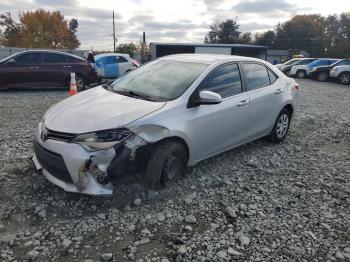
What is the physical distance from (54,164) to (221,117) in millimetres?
2161

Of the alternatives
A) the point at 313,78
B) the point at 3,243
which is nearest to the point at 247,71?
the point at 3,243

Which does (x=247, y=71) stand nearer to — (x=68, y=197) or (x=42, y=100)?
(x=68, y=197)

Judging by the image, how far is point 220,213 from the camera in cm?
A: 354

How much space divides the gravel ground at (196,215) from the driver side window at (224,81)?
1074 millimetres

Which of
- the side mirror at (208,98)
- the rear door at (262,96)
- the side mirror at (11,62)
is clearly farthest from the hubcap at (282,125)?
the side mirror at (11,62)

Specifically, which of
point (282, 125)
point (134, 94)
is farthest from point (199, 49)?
point (134, 94)

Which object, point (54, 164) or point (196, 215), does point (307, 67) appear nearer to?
point (196, 215)

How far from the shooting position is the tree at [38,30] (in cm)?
5559

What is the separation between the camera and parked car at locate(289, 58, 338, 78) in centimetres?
2250

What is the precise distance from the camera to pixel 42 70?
1116 centimetres

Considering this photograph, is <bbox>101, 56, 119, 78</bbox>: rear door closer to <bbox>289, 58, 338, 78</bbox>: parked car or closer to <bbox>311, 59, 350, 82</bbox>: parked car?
<bbox>311, 59, 350, 82</bbox>: parked car

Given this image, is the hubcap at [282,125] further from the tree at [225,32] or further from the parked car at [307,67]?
the tree at [225,32]

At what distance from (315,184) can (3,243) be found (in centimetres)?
371

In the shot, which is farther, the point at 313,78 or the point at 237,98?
the point at 313,78
